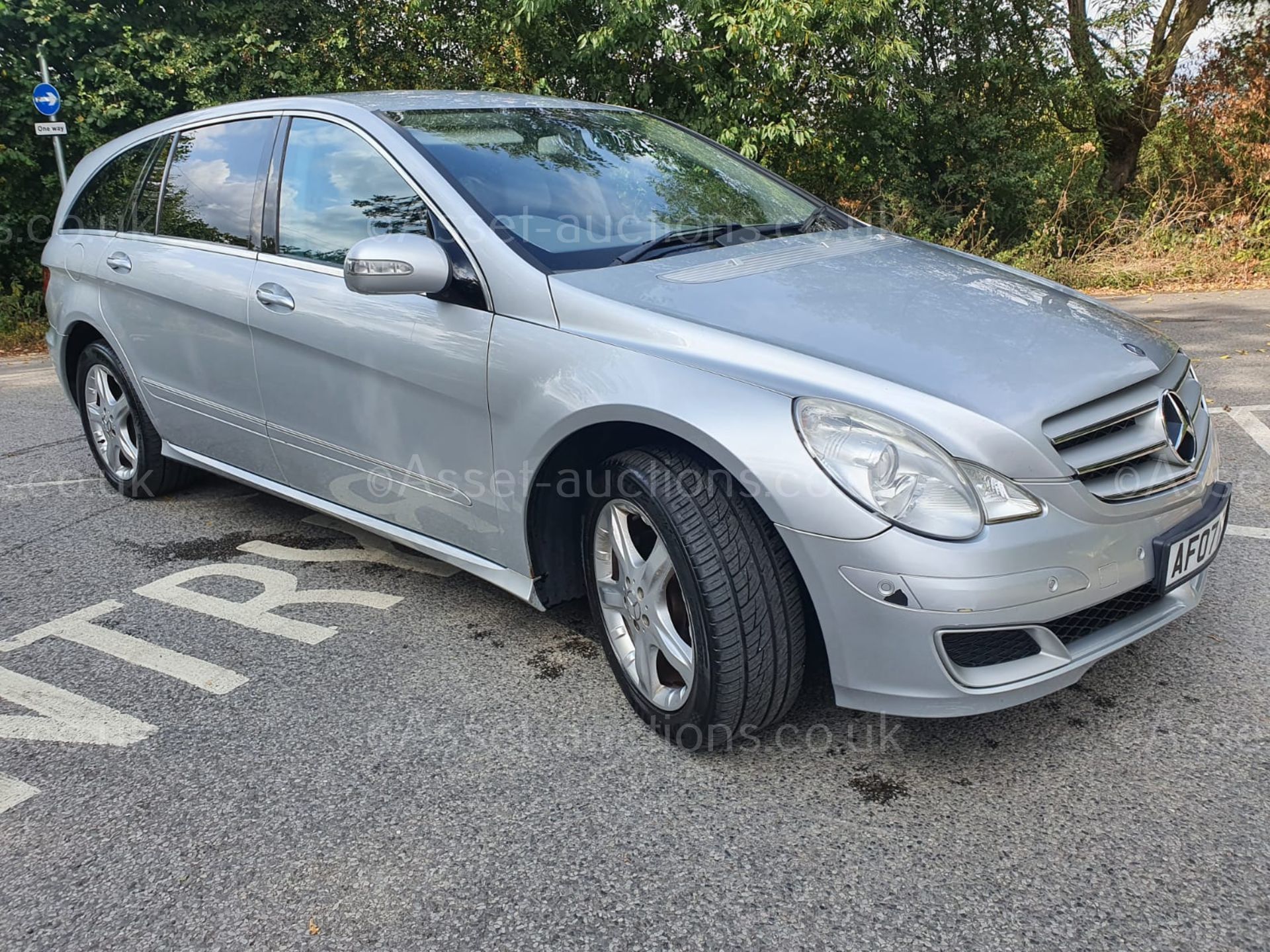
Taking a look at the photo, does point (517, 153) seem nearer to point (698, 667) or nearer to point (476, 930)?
point (698, 667)

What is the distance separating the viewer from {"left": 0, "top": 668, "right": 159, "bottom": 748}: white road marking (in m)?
2.74

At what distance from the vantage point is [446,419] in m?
2.85

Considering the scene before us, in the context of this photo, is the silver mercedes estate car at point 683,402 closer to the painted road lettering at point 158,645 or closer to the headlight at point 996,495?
the headlight at point 996,495

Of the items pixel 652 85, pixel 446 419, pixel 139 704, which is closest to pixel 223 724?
pixel 139 704

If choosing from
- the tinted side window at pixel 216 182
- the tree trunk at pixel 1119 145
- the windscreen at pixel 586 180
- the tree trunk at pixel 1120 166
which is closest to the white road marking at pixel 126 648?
the tinted side window at pixel 216 182

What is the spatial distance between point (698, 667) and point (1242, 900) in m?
1.14

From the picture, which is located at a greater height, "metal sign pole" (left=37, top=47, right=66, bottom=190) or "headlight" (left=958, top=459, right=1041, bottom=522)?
"metal sign pole" (left=37, top=47, right=66, bottom=190)

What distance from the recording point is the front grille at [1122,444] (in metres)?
2.18

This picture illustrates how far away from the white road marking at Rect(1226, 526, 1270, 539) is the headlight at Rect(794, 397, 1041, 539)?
210cm

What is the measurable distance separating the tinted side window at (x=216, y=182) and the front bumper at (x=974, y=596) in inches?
97.8

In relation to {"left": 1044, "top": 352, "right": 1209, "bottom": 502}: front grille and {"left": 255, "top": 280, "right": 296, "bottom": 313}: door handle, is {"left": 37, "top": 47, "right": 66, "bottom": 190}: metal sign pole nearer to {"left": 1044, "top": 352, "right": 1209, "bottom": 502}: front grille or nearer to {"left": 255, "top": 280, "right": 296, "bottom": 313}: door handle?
{"left": 255, "top": 280, "right": 296, "bottom": 313}: door handle

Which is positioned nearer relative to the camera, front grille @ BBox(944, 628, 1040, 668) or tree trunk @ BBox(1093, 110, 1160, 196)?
front grille @ BBox(944, 628, 1040, 668)

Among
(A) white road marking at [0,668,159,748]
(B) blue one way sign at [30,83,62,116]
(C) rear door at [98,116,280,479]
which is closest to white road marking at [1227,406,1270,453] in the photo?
(C) rear door at [98,116,280,479]

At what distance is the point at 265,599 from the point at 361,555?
1.50 feet
